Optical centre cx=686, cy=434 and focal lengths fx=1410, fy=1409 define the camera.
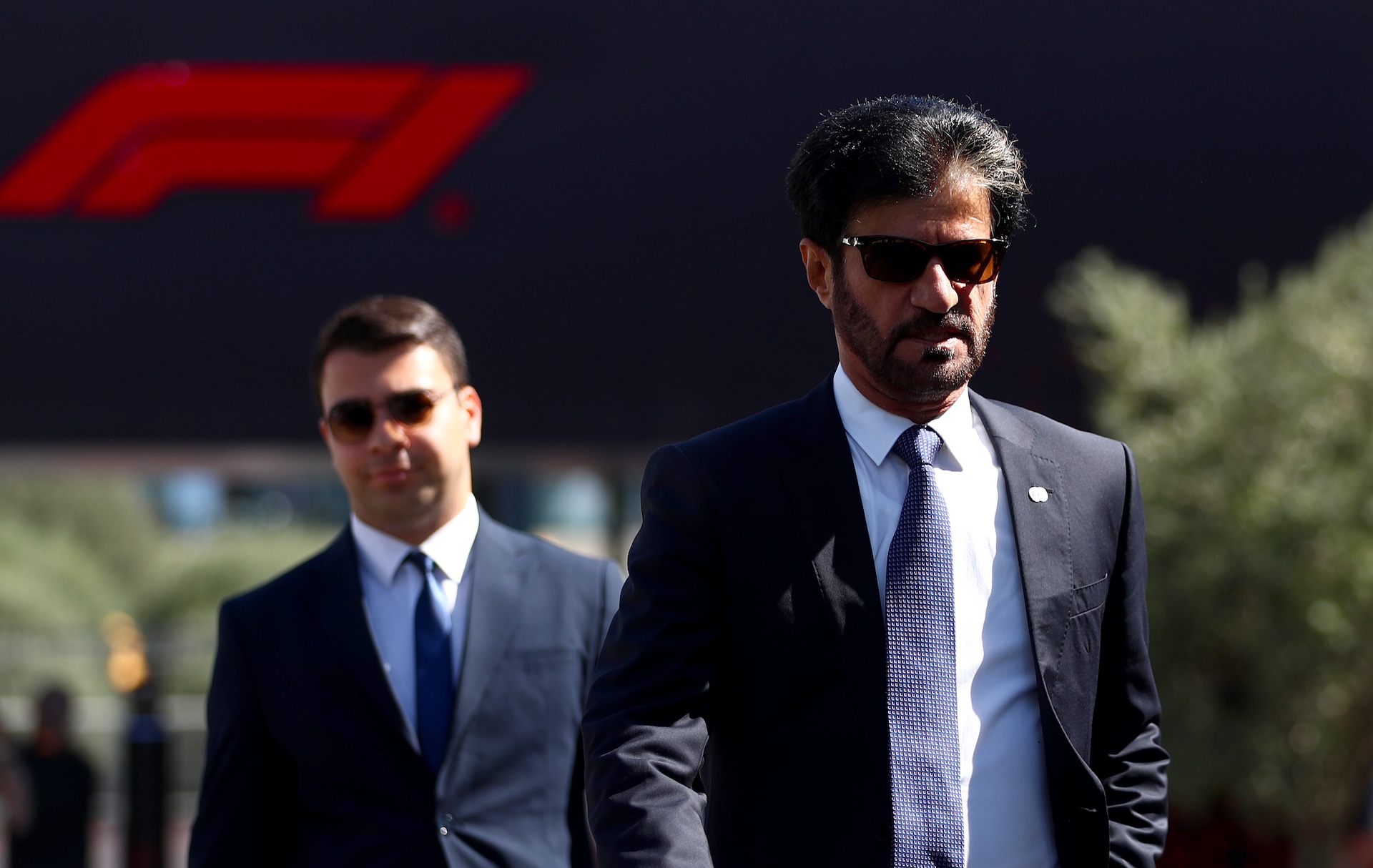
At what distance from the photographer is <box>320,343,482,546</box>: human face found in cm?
299

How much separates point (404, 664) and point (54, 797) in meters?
5.95

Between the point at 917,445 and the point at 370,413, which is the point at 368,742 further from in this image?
the point at 917,445

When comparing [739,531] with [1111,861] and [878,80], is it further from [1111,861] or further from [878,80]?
[878,80]

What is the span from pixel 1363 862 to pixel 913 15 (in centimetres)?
450

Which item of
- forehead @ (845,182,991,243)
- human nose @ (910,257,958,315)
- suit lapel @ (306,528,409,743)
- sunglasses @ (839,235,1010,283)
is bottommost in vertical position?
suit lapel @ (306,528,409,743)

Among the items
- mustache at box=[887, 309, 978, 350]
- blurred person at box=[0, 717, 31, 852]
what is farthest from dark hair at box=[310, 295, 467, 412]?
blurred person at box=[0, 717, 31, 852]

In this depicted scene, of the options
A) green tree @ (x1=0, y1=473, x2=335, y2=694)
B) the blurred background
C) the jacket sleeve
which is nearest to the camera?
the jacket sleeve

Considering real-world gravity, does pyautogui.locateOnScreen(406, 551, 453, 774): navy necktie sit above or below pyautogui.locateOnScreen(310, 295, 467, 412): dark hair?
below

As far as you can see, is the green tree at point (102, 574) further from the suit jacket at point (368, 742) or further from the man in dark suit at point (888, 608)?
the man in dark suit at point (888, 608)

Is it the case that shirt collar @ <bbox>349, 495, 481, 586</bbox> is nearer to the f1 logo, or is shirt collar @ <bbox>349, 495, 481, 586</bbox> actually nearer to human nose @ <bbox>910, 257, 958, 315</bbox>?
human nose @ <bbox>910, 257, 958, 315</bbox>

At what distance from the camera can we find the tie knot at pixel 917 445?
2043 mm

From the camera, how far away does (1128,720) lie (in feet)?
6.94

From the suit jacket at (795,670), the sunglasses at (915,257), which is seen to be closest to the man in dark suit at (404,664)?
the suit jacket at (795,670)

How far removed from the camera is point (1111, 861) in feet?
6.59
